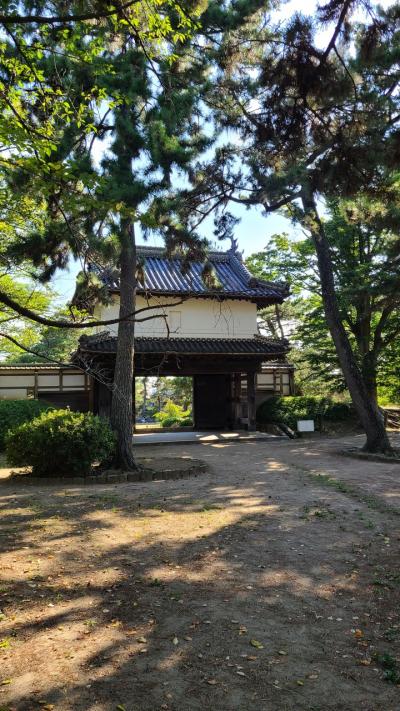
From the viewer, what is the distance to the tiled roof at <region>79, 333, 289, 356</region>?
1588 centimetres

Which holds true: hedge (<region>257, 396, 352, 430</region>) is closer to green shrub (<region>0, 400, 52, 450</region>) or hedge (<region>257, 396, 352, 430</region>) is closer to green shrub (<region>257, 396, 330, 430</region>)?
green shrub (<region>257, 396, 330, 430</region>)

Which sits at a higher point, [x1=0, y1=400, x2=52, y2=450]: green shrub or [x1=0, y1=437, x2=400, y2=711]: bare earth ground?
[x1=0, y1=400, x2=52, y2=450]: green shrub

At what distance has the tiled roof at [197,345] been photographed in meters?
15.9

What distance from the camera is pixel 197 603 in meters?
3.70

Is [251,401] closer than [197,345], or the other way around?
[197,345]

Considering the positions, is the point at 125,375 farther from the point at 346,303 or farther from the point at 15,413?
the point at 346,303

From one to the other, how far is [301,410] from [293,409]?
325 mm

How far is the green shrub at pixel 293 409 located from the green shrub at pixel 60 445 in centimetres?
1181

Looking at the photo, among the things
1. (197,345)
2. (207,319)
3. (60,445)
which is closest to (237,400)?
(207,319)

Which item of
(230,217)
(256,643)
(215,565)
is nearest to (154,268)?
(230,217)

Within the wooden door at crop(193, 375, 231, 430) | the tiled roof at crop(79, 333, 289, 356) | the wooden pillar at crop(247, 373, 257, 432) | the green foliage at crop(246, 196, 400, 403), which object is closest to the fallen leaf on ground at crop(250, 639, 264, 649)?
the green foliage at crop(246, 196, 400, 403)

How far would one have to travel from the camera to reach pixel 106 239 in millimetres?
7945

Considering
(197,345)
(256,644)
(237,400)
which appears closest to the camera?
(256,644)

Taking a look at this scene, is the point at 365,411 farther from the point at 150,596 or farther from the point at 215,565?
the point at 150,596
